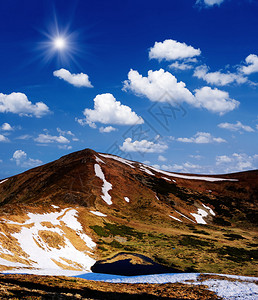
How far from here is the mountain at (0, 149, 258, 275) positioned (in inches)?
1600

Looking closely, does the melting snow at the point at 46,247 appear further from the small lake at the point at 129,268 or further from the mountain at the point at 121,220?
the small lake at the point at 129,268

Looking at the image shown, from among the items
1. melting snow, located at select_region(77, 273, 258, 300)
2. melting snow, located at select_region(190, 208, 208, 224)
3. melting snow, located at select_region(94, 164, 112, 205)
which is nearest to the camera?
melting snow, located at select_region(77, 273, 258, 300)

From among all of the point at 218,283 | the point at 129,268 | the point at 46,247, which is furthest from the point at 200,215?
the point at 218,283

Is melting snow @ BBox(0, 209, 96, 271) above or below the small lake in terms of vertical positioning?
above

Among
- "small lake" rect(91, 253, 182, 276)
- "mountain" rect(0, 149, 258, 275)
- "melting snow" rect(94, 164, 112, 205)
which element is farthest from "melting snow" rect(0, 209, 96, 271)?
"melting snow" rect(94, 164, 112, 205)

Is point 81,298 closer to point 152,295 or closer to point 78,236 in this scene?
point 152,295

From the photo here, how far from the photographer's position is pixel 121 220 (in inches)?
2872

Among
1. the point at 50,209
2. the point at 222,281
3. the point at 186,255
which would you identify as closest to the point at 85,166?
the point at 50,209

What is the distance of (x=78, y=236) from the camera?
165 ft

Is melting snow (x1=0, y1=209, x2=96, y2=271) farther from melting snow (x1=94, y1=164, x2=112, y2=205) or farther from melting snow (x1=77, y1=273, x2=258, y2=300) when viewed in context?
melting snow (x1=94, y1=164, x2=112, y2=205)

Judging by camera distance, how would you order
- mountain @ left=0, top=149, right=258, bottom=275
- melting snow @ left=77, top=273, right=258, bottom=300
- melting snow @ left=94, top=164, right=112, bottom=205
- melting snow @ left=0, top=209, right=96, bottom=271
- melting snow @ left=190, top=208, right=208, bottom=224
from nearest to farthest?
melting snow @ left=77, top=273, right=258, bottom=300 → melting snow @ left=0, top=209, right=96, bottom=271 → mountain @ left=0, top=149, right=258, bottom=275 → melting snow @ left=94, top=164, right=112, bottom=205 → melting snow @ left=190, top=208, right=208, bottom=224

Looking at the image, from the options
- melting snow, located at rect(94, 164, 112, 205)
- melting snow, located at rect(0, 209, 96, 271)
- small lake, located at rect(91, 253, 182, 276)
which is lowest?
small lake, located at rect(91, 253, 182, 276)

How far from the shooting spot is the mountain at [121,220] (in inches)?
1600

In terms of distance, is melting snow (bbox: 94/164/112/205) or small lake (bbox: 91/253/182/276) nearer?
small lake (bbox: 91/253/182/276)
